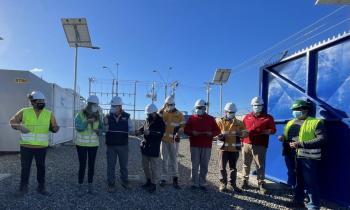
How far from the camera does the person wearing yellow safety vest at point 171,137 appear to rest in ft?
27.3

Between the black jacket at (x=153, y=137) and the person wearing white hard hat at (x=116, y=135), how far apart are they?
394 mm

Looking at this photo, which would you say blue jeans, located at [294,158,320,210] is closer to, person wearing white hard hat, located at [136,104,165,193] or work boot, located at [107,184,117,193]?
person wearing white hard hat, located at [136,104,165,193]

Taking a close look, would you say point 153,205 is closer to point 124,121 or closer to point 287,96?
point 124,121

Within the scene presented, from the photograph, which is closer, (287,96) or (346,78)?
(346,78)

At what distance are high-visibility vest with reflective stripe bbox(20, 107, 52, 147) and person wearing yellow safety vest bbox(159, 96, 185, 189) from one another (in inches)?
103

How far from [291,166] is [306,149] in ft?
3.68

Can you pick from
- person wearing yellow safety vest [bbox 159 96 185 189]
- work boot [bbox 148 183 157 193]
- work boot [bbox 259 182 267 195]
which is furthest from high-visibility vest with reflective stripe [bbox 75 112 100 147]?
work boot [bbox 259 182 267 195]

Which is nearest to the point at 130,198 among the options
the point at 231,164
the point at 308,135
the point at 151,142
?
the point at 151,142

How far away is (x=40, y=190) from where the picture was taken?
23.7 feet

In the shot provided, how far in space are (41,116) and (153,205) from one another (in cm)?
292

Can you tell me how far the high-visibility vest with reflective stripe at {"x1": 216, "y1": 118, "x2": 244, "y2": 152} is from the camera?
318 inches

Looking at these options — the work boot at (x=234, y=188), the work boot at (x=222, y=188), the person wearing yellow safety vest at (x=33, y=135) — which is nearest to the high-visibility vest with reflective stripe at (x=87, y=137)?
the person wearing yellow safety vest at (x=33, y=135)

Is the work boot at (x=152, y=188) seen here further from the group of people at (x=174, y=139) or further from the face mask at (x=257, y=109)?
the face mask at (x=257, y=109)

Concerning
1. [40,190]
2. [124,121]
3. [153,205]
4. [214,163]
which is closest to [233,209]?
[153,205]
